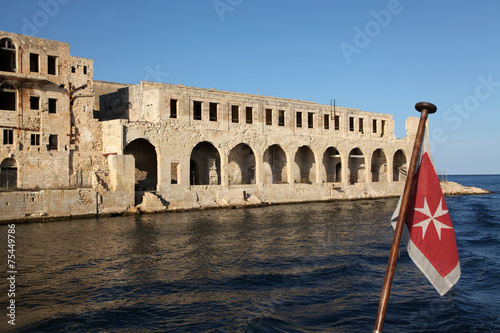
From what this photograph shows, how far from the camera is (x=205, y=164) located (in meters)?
30.6

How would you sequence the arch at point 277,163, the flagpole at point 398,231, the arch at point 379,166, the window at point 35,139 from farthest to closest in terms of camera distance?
the arch at point 379,166, the arch at point 277,163, the window at point 35,139, the flagpole at point 398,231

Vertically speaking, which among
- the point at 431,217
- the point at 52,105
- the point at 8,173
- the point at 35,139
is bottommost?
the point at 431,217

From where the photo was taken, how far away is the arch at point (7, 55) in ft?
75.7

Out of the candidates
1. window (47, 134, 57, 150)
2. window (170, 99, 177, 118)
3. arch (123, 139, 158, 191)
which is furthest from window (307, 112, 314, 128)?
window (47, 134, 57, 150)

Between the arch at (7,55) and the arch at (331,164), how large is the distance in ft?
80.7

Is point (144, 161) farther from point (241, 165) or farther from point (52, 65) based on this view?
point (52, 65)

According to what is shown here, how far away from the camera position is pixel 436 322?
824 centimetres

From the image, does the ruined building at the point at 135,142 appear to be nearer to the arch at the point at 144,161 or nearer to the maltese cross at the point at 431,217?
the arch at the point at 144,161

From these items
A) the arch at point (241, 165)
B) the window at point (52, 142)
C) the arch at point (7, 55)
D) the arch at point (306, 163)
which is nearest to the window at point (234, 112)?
the arch at point (241, 165)

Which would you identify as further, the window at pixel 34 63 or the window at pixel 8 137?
the window at pixel 34 63

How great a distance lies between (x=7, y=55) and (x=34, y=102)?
2.95 metres

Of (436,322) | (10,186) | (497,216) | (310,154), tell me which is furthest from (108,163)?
(497,216)

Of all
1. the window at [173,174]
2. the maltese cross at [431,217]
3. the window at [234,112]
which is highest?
the window at [234,112]

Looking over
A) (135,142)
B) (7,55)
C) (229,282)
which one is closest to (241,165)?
(135,142)
